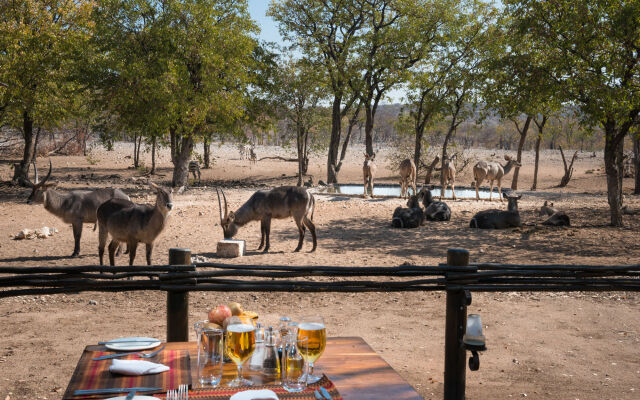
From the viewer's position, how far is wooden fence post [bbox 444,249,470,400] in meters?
3.65

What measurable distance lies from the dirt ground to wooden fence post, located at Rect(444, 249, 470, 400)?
1.20 m

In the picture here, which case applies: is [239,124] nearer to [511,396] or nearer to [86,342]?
[86,342]

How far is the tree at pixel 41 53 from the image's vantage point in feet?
65.0

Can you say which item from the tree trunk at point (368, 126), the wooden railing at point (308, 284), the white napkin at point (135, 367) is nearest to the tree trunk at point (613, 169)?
the wooden railing at point (308, 284)

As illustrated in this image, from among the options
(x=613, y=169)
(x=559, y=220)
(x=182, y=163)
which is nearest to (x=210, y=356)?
(x=559, y=220)

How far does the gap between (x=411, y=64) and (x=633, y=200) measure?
1155cm

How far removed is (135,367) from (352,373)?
0.93 m

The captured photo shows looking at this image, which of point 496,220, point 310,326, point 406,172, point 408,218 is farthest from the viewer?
point 406,172

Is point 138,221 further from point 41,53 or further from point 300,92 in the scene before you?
point 300,92

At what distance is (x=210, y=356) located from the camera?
2.51 metres

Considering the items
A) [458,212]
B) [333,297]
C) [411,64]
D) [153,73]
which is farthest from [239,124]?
[333,297]

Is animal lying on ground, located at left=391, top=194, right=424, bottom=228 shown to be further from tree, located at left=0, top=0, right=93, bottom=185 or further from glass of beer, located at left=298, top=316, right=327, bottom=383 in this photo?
tree, located at left=0, top=0, right=93, bottom=185

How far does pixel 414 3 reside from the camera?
26.7 meters

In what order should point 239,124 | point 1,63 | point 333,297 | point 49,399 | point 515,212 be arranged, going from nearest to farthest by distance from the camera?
point 49,399 → point 333,297 → point 515,212 → point 1,63 → point 239,124
